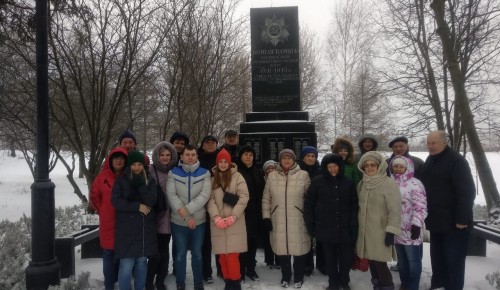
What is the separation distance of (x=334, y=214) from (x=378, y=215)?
46 centimetres

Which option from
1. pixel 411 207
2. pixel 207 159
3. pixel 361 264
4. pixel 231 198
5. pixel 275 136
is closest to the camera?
pixel 411 207

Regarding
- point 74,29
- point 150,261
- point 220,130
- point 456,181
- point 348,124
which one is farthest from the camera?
point 348,124

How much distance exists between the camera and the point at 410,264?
3904 mm

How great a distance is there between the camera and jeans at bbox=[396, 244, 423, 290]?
386 centimetres

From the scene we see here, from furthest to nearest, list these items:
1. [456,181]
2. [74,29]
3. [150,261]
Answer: [74,29]
[150,261]
[456,181]

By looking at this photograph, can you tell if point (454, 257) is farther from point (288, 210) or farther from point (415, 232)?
point (288, 210)

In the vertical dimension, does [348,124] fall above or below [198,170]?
above

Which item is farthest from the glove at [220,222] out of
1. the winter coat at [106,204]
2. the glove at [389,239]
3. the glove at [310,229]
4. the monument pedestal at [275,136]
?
the monument pedestal at [275,136]

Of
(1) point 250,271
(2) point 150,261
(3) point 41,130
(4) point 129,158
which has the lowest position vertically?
(1) point 250,271

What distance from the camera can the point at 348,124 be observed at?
2073cm

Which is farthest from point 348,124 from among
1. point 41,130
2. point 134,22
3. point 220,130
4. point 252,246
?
point 41,130

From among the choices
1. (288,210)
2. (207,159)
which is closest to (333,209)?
(288,210)

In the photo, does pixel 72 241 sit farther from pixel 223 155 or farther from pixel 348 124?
pixel 348 124

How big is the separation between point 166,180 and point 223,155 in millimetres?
731
